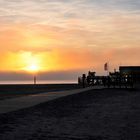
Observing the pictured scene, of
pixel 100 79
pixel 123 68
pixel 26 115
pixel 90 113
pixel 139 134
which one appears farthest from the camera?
pixel 123 68

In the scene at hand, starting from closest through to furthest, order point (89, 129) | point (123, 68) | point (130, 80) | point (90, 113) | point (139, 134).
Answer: point (139, 134)
point (89, 129)
point (90, 113)
point (130, 80)
point (123, 68)

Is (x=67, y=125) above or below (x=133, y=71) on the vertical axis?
below

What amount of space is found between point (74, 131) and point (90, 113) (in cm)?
782

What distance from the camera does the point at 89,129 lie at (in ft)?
60.1

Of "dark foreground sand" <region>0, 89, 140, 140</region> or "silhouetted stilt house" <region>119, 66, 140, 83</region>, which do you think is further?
"silhouetted stilt house" <region>119, 66, 140, 83</region>

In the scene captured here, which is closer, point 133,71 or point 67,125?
point 67,125

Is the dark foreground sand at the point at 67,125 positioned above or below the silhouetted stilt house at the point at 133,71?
below

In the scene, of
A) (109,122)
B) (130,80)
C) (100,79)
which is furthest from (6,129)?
(100,79)

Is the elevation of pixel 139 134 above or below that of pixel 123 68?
below

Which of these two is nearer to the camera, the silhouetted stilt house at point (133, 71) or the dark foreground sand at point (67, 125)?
the dark foreground sand at point (67, 125)

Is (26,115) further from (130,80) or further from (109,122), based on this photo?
(130,80)

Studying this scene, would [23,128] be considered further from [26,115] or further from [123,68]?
[123,68]

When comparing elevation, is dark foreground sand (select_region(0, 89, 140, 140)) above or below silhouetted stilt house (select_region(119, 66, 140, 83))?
below

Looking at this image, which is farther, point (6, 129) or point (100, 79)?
point (100, 79)
